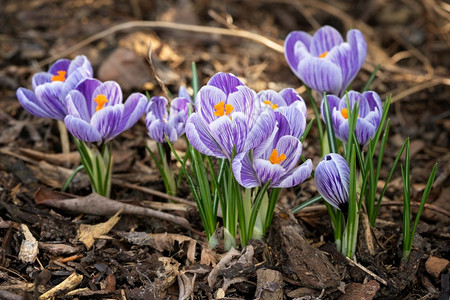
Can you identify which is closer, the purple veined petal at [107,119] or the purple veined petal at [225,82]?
the purple veined petal at [225,82]

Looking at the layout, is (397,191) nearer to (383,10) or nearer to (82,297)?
(82,297)

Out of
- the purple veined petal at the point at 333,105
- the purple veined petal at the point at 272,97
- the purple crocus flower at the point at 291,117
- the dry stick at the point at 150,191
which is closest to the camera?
the purple crocus flower at the point at 291,117

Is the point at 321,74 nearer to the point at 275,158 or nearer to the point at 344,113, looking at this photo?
the point at 344,113

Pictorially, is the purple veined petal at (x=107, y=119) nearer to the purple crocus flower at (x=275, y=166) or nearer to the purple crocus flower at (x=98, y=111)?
the purple crocus flower at (x=98, y=111)

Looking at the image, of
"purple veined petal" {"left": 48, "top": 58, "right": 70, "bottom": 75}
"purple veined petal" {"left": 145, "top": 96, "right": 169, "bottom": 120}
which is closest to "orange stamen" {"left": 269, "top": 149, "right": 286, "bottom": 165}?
"purple veined petal" {"left": 145, "top": 96, "right": 169, "bottom": 120}

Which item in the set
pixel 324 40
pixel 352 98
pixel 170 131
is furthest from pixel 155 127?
pixel 324 40

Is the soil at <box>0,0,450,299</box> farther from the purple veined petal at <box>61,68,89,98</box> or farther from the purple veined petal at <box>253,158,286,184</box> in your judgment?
the purple veined petal at <box>61,68,89,98</box>

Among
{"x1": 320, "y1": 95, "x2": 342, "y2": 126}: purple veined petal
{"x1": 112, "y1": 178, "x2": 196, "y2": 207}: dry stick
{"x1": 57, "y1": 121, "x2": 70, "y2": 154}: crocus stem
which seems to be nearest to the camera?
{"x1": 320, "y1": 95, "x2": 342, "y2": 126}: purple veined petal

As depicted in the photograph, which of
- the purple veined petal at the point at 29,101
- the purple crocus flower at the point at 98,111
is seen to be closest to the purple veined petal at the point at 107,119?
the purple crocus flower at the point at 98,111
